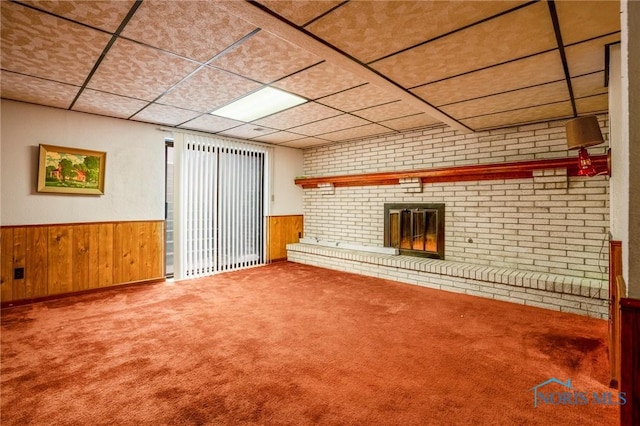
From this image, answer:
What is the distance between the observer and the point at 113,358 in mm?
2461

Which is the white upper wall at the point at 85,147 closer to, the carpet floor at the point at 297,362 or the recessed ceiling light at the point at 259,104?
the carpet floor at the point at 297,362

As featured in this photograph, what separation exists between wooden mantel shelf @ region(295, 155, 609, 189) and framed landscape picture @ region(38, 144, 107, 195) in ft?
12.2

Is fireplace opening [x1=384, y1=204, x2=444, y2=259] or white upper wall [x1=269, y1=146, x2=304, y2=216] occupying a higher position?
white upper wall [x1=269, y1=146, x2=304, y2=216]

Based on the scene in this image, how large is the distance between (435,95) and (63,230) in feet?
16.2

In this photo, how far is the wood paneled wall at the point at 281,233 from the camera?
639 centimetres

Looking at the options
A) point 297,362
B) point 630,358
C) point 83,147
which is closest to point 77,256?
point 83,147

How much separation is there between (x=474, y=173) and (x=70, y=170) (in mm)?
5554

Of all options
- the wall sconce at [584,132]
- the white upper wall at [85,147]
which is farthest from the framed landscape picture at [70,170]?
the wall sconce at [584,132]

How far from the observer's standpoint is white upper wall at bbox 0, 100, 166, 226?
3.71 metres

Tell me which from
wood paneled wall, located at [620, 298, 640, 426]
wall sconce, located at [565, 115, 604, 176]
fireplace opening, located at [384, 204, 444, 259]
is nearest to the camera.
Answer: wood paneled wall, located at [620, 298, 640, 426]

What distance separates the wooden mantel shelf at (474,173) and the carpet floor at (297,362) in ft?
5.58

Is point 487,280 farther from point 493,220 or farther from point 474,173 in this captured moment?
point 474,173

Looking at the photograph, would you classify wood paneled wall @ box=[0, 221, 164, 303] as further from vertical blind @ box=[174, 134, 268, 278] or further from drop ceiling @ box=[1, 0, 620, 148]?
drop ceiling @ box=[1, 0, 620, 148]

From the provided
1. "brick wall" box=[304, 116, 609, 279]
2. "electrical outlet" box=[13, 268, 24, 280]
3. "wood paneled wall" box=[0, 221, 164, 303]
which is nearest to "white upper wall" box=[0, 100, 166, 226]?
"wood paneled wall" box=[0, 221, 164, 303]
